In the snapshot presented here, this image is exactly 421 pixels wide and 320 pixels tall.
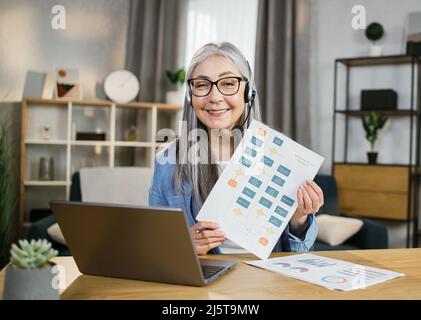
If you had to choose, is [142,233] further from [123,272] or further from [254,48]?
[254,48]

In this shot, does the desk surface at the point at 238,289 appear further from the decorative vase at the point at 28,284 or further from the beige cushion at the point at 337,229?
the beige cushion at the point at 337,229

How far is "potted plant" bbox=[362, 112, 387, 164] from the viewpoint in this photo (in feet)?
11.5

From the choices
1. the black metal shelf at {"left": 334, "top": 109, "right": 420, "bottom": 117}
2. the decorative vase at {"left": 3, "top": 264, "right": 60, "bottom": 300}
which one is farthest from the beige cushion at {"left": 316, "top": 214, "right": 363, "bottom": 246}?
the decorative vase at {"left": 3, "top": 264, "right": 60, "bottom": 300}

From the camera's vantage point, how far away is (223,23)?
4.16 meters

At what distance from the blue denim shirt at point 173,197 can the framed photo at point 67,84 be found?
2484 mm

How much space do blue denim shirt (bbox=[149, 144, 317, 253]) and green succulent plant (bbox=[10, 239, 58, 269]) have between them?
2.31 feet

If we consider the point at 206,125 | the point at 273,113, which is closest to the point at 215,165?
the point at 206,125

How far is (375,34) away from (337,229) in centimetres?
144

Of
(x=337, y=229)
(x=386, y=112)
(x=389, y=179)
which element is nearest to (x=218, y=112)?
(x=337, y=229)

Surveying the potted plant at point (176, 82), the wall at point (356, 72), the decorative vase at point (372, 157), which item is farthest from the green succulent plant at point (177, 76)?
the decorative vase at point (372, 157)

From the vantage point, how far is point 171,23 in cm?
432

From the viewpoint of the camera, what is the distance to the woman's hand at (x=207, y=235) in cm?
113

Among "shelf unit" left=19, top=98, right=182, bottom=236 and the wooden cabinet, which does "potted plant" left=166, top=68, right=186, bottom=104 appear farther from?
the wooden cabinet

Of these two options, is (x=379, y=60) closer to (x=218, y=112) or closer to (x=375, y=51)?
(x=375, y=51)
